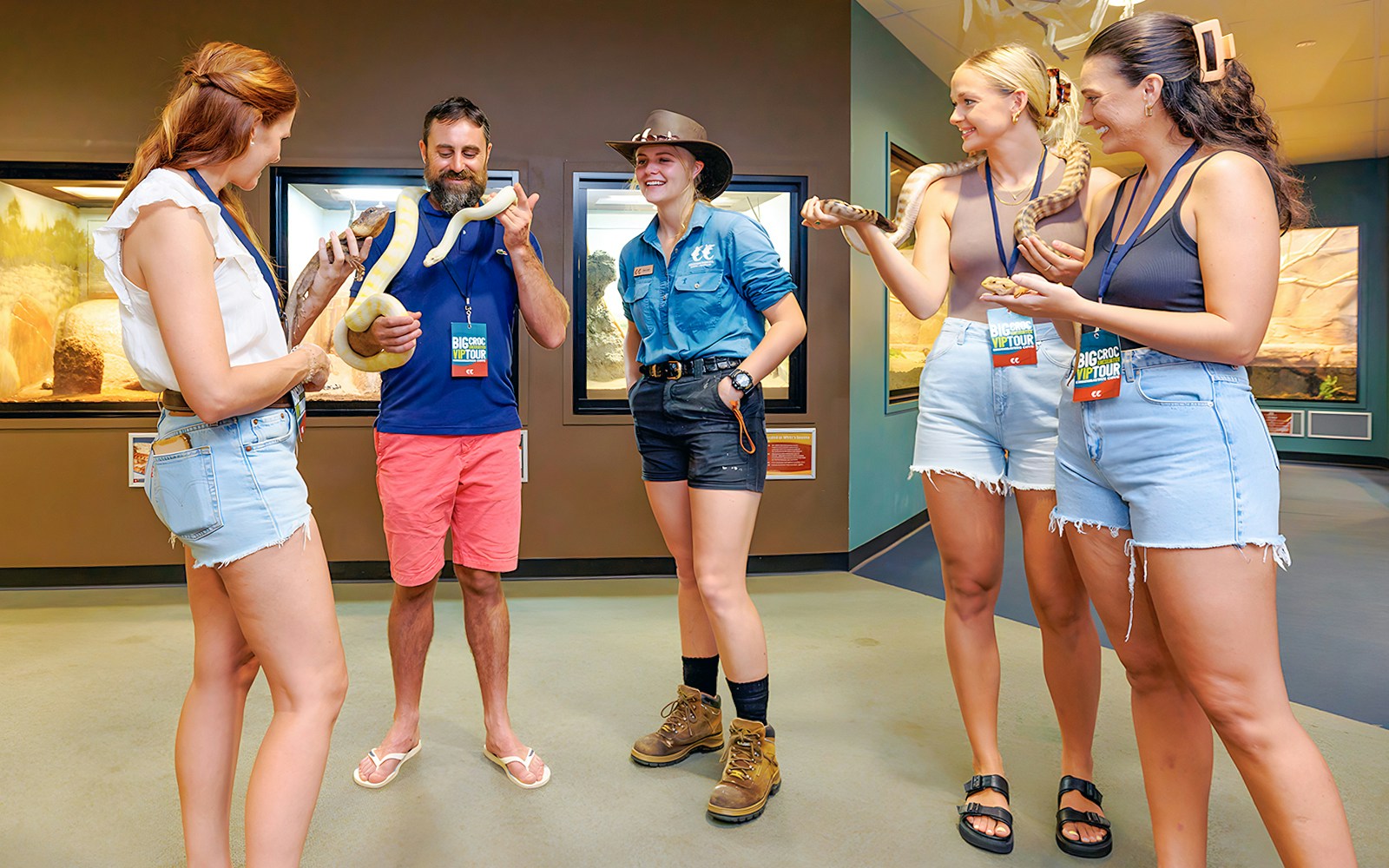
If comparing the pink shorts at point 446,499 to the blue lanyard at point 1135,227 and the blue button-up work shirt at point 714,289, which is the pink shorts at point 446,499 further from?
the blue lanyard at point 1135,227

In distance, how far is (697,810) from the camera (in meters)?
2.18

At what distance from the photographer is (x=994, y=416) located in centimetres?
201

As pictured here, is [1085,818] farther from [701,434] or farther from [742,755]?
[701,434]

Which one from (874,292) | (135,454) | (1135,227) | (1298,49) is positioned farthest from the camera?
(1298,49)

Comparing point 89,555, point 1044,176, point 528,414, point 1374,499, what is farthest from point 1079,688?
point 1374,499

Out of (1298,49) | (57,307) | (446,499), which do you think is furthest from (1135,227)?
(1298,49)

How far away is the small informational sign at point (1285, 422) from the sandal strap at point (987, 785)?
9713 millimetres

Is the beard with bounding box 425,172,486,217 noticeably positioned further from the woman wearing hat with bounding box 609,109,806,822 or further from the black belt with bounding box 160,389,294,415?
the black belt with bounding box 160,389,294,415

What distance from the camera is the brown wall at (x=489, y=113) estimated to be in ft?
14.5

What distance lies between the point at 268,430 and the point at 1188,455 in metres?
1.50

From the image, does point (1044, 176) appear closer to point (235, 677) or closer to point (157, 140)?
point (157, 140)

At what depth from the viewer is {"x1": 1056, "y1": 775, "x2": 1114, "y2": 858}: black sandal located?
6.39 ft

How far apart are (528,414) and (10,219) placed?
2.80 m

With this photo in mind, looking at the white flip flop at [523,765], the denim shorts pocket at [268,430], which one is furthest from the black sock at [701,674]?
the denim shorts pocket at [268,430]
